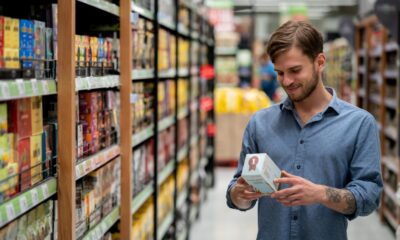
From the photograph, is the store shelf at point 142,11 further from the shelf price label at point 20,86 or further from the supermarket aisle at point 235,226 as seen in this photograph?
the supermarket aisle at point 235,226

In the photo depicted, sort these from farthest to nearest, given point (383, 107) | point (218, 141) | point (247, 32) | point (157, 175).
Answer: point (247, 32)
point (218, 141)
point (383, 107)
point (157, 175)

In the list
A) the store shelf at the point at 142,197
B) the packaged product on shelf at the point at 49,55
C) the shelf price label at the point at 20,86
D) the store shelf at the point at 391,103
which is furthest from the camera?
the store shelf at the point at 391,103

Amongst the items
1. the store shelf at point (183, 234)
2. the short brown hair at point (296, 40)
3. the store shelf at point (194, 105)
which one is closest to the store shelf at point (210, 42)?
the store shelf at point (194, 105)

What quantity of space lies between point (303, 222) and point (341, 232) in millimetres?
152

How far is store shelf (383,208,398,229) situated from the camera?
6.59 meters

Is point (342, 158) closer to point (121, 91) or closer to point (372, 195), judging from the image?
point (372, 195)

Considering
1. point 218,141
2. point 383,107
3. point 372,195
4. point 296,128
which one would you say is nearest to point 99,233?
point 296,128

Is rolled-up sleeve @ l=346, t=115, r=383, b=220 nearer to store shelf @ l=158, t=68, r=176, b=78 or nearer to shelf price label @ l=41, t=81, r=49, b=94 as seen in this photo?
shelf price label @ l=41, t=81, r=49, b=94

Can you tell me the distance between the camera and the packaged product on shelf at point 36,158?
88.7 inches

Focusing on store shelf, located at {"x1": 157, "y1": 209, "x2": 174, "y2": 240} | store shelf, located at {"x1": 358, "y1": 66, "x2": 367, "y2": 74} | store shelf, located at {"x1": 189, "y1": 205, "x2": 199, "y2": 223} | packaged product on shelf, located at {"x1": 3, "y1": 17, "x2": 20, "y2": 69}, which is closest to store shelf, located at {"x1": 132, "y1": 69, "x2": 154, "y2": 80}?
store shelf, located at {"x1": 157, "y1": 209, "x2": 174, "y2": 240}

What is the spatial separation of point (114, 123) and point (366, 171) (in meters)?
1.45

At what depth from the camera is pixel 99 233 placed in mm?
2926

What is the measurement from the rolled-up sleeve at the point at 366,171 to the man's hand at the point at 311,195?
1.5 inches

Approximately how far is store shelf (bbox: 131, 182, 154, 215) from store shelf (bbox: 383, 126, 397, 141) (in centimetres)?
361
